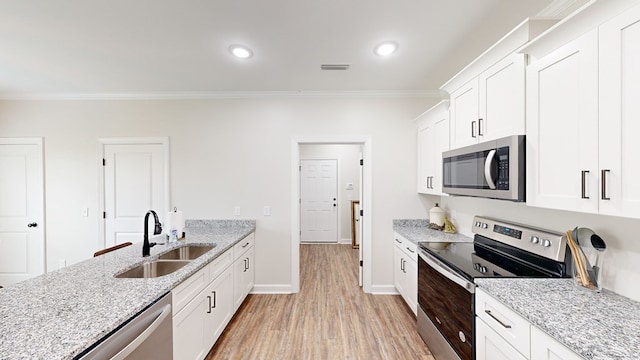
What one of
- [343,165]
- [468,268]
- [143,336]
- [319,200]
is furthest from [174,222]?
[343,165]

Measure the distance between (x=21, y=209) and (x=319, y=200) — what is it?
4.66 meters

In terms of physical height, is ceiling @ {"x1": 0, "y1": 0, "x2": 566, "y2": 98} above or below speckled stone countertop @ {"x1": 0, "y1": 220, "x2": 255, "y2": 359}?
above

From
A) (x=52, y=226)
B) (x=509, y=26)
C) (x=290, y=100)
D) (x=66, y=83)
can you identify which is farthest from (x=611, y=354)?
(x=52, y=226)

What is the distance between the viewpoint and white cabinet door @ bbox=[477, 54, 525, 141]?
1481mm

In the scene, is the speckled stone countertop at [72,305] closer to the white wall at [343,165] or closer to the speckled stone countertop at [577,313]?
the speckled stone countertop at [577,313]

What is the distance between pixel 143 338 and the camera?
45.7 inches

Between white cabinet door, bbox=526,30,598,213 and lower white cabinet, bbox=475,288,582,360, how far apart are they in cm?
60

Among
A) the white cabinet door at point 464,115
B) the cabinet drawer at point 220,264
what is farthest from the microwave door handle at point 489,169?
the cabinet drawer at point 220,264

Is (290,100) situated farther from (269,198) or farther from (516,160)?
(516,160)

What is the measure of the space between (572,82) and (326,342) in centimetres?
249

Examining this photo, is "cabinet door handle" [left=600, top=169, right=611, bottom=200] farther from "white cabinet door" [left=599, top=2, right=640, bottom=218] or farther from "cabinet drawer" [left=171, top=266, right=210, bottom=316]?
"cabinet drawer" [left=171, top=266, right=210, bottom=316]

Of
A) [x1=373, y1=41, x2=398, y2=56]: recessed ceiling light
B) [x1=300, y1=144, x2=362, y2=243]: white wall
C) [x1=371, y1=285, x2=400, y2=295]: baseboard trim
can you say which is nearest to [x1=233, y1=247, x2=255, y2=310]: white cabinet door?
[x1=371, y1=285, x2=400, y2=295]: baseboard trim

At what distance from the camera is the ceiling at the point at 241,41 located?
1.66 meters

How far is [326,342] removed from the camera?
2229mm
